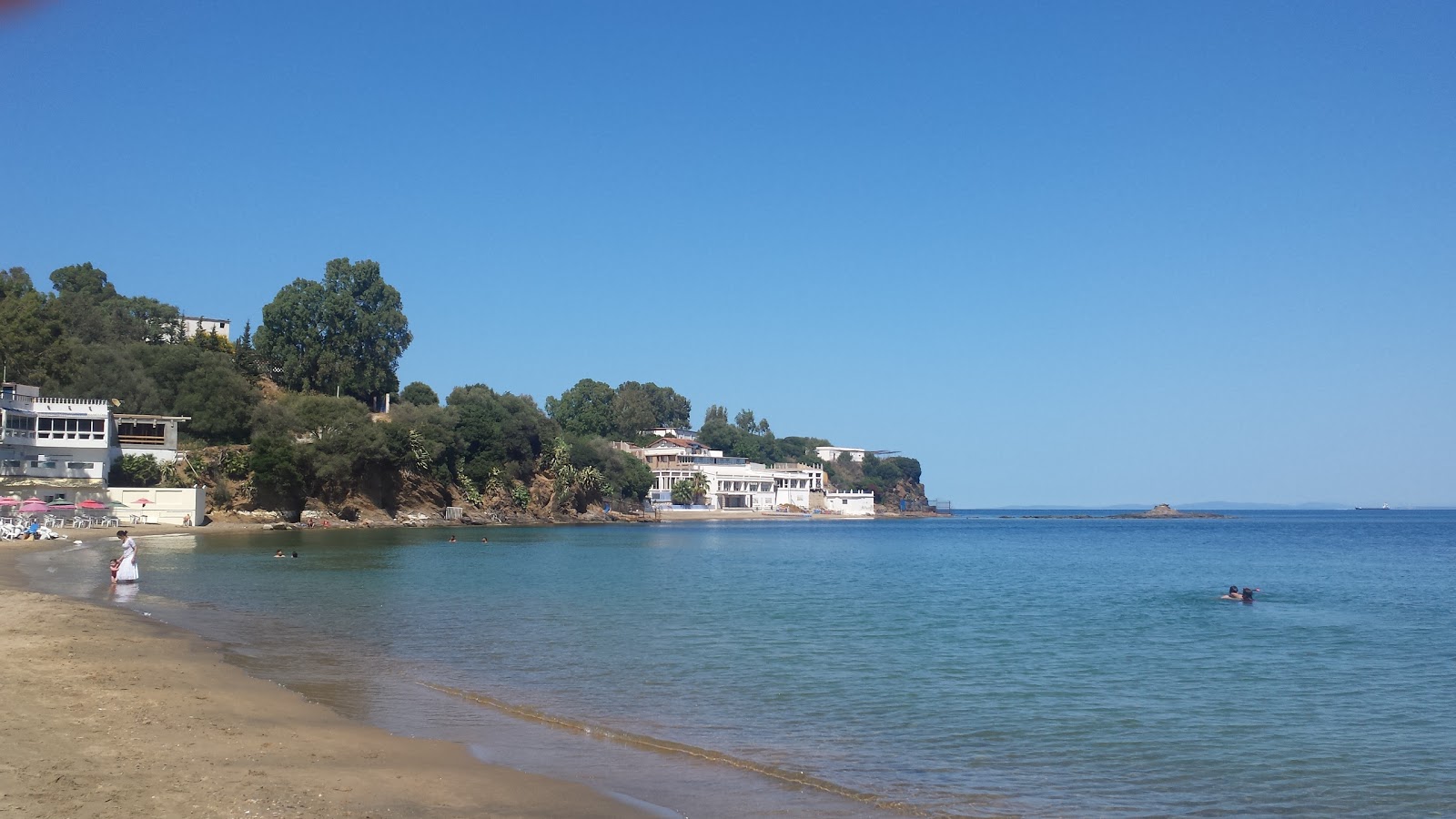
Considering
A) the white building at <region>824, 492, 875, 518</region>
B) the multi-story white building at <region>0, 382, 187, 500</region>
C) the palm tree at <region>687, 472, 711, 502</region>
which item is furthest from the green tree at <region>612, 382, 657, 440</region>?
the multi-story white building at <region>0, 382, 187, 500</region>

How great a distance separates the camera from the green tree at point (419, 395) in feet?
392

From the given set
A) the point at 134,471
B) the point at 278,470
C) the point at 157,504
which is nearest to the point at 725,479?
the point at 278,470

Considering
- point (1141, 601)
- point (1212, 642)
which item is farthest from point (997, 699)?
point (1141, 601)

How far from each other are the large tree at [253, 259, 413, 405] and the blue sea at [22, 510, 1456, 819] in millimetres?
61008

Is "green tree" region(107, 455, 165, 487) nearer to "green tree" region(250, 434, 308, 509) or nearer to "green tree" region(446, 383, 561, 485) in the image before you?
"green tree" region(250, 434, 308, 509)

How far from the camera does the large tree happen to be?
108 m

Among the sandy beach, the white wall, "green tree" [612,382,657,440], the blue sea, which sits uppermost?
"green tree" [612,382,657,440]

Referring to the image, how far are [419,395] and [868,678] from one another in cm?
10727

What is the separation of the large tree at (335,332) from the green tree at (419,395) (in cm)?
670

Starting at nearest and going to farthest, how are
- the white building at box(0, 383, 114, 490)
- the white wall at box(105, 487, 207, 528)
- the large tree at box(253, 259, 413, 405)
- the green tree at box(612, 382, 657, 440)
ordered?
the white building at box(0, 383, 114, 490) → the white wall at box(105, 487, 207, 528) → the large tree at box(253, 259, 413, 405) → the green tree at box(612, 382, 657, 440)

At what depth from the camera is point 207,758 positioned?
1109 cm

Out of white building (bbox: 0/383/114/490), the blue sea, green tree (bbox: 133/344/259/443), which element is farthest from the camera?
green tree (bbox: 133/344/259/443)

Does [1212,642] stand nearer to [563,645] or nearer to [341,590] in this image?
[563,645]

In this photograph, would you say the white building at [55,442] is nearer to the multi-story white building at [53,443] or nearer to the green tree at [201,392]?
the multi-story white building at [53,443]
